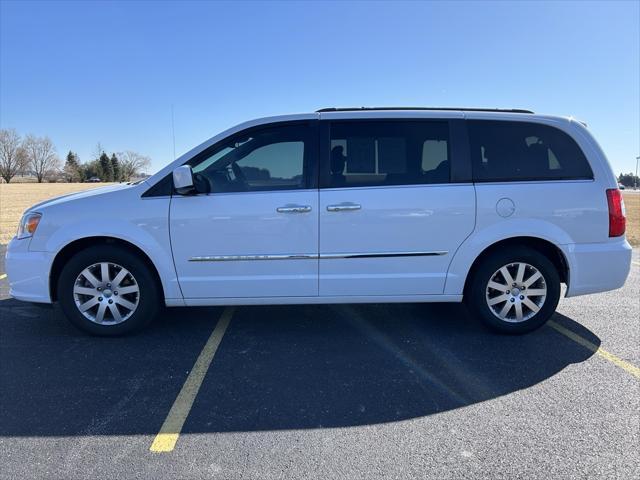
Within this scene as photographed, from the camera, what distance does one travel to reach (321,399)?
3.02 metres

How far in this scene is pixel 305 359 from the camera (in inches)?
143

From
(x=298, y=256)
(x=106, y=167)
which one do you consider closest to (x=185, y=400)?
(x=298, y=256)

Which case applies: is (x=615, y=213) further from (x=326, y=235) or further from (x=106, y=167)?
(x=106, y=167)

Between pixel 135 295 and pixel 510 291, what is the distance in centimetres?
339

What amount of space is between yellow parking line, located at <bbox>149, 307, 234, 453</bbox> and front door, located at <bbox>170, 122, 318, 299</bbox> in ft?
1.51

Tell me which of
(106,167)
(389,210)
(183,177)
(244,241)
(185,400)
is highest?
(106,167)

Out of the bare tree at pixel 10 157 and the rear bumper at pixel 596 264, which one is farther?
the bare tree at pixel 10 157

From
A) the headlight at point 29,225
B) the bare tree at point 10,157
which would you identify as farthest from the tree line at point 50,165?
the headlight at point 29,225

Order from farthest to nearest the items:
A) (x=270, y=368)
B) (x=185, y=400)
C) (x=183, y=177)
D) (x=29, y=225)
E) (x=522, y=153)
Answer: (x=522, y=153) < (x=29, y=225) < (x=183, y=177) < (x=270, y=368) < (x=185, y=400)

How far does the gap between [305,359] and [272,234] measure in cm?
108

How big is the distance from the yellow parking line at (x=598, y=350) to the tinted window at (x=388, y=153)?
1.88 m

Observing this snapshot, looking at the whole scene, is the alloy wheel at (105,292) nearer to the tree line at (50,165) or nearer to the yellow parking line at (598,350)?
the yellow parking line at (598,350)

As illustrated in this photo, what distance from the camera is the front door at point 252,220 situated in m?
3.83

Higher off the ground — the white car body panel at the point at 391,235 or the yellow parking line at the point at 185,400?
the white car body panel at the point at 391,235
